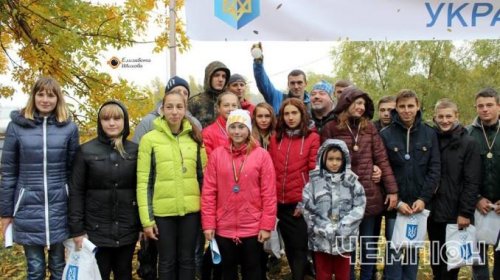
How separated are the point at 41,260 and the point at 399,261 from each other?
3020mm

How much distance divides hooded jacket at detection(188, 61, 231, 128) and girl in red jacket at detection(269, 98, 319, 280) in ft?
2.61

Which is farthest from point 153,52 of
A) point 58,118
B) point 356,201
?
point 356,201

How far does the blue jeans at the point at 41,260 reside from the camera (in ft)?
11.4

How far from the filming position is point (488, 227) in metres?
3.92

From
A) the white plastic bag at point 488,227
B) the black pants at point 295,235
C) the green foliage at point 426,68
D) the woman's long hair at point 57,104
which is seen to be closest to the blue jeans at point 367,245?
the black pants at point 295,235

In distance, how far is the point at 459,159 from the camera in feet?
12.9

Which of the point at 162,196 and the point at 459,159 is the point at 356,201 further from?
the point at 162,196

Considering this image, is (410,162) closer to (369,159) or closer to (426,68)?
(369,159)

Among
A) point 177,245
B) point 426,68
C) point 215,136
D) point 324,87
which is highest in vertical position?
point 426,68

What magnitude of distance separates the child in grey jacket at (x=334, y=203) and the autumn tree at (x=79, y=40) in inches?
94.1

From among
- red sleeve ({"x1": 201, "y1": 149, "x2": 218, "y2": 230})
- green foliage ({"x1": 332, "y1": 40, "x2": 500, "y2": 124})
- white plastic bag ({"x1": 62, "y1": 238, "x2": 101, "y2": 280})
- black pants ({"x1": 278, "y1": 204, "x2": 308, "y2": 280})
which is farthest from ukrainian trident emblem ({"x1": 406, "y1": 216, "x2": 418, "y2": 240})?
green foliage ({"x1": 332, "y1": 40, "x2": 500, "y2": 124})

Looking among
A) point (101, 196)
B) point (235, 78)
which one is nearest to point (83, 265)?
point (101, 196)

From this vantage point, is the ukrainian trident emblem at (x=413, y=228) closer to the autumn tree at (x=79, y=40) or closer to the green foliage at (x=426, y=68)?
the autumn tree at (x=79, y=40)

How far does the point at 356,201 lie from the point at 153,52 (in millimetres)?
3161
